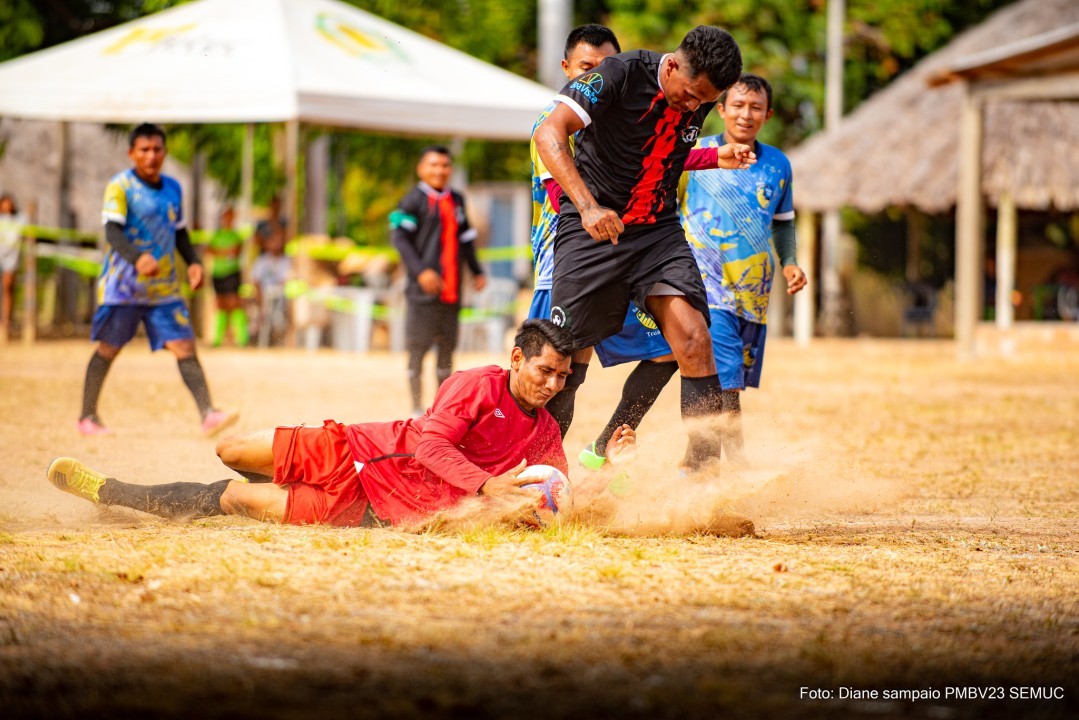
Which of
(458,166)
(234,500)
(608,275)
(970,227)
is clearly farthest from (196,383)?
(458,166)

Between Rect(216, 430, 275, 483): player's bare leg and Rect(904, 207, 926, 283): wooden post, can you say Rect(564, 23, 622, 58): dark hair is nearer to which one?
Rect(216, 430, 275, 483): player's bare leg

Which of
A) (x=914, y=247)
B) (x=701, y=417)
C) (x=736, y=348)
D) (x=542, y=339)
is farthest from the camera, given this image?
(x=914, y=247)

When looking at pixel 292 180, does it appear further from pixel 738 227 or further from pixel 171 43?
pixel 738 227

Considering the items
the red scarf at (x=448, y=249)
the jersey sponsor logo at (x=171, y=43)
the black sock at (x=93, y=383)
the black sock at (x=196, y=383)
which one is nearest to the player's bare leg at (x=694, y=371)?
the black sock at (x=196, y=383)

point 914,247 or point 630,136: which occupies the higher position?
point 914,247

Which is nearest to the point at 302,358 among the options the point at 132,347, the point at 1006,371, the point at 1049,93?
the point at 132,347

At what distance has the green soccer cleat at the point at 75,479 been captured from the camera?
19.3ft

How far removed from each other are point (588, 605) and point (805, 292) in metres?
21.4

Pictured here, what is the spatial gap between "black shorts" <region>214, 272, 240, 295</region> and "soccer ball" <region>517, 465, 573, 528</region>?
571 inches

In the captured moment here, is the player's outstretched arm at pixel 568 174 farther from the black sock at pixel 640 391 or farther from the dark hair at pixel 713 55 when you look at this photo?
the black sock at pixel 640 391

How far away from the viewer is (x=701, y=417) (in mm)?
5844

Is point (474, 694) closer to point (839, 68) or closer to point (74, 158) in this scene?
point (839, 68)

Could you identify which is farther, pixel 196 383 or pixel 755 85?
pixel 196 383

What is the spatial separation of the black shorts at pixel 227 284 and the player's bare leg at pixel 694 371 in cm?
1431
